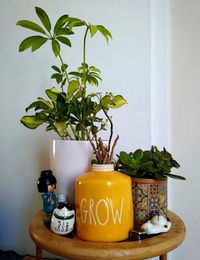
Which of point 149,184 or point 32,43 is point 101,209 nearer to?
point 149,184

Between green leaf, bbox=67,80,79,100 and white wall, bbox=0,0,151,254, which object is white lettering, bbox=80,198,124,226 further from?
white wall, bbox=0,0,151,254

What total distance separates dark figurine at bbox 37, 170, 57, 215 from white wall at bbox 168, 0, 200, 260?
543mm

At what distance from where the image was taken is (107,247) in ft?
1.51

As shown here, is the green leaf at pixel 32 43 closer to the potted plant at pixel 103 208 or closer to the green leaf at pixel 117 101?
the green leaf at pixel 117 101

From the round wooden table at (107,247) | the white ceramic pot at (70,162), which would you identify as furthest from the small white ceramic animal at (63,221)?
the white ceramic pot at (70,162)

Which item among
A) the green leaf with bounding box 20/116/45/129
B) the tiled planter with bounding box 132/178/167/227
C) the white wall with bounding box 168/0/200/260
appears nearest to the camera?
the tiled planter with bounding box 132/178/167/227

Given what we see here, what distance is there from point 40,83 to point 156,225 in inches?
30.7

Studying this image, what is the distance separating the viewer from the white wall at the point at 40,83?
0.92m

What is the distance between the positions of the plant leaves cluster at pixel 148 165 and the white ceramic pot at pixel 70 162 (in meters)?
0.10

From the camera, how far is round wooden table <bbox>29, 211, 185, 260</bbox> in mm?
443

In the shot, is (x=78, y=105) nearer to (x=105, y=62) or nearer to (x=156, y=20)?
(x=105, y=62)

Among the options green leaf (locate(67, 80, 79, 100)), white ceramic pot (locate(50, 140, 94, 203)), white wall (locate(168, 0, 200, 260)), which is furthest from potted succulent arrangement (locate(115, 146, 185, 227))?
white wall (locate(168, 0, 200, 260))
